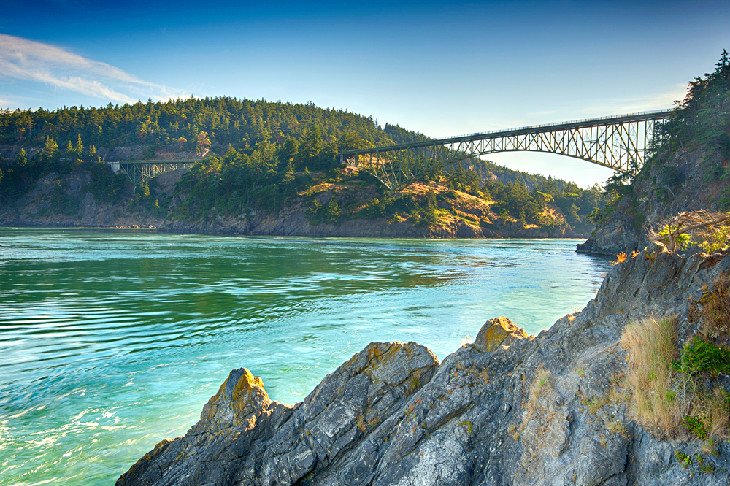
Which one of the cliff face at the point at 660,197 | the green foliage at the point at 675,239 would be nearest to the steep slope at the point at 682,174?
the cliff face at the point at 660,197

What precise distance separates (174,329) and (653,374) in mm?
Result: 21205

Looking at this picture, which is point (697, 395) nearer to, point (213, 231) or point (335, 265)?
point (335, 265)

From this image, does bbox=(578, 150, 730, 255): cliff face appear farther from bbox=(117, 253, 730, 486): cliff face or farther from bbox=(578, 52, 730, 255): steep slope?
bbox=(117, 253, 730, 486): cliff face

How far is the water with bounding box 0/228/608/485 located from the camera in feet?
42.4

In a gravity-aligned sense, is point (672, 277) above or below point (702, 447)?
above

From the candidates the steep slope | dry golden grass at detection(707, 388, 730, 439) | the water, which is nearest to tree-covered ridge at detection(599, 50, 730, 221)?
the steep slope

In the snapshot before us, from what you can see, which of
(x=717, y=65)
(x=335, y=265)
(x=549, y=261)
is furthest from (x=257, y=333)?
(x=717, y=65)

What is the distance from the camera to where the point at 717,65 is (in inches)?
2687

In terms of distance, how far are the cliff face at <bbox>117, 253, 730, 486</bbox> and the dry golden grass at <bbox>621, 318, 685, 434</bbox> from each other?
16 cm

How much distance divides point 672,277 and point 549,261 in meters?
56.8

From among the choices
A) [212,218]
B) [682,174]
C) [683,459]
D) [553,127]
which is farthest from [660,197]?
[212,218]

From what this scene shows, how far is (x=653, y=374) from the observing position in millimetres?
6668

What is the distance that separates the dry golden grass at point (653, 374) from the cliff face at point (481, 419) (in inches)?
6.3

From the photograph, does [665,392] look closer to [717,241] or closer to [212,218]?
[717,241]
